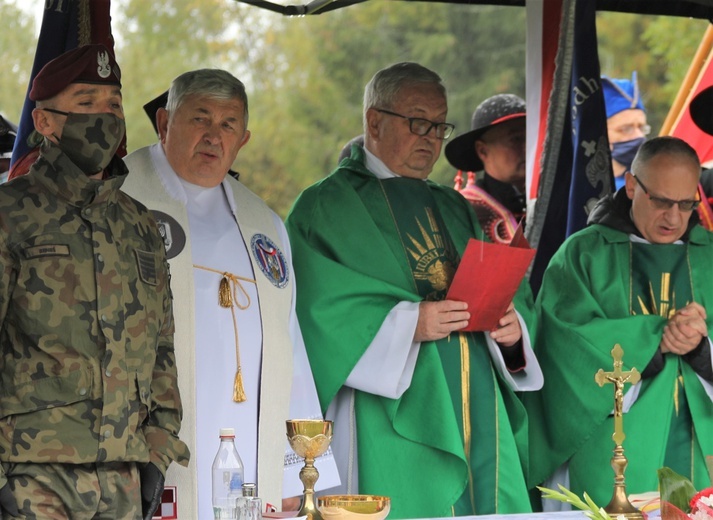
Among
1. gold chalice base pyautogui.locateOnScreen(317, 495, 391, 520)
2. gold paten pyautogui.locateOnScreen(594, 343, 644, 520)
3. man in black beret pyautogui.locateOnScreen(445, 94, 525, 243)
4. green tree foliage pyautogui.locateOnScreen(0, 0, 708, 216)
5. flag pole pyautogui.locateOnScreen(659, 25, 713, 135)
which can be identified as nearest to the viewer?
gold chalice base pyautogui.locateOnScreen(317, 495, 391, 520)

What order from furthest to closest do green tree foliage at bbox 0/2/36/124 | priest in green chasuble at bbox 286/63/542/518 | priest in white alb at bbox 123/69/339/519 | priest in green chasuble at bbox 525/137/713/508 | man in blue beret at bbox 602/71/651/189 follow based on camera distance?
1. green tree foliage at bbox 0/2/36/124
2. man in blue beret at bbox 602/71/651/189
3. priest in green chasuble at bbox 525/137/713/508
4. priest in green chasuble at bbox 286/63/542/518
5. priest in white alb at bbox 123/69/339/519

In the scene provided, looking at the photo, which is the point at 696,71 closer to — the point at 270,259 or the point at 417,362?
the point at 417,362

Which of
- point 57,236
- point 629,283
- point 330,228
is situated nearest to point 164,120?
point 330,228

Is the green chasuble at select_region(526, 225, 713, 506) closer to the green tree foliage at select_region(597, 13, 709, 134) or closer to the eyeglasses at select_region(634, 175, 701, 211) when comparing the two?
the eyeglasses at select_region(634, 175, 701, 211)

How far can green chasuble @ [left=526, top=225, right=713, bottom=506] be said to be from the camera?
5.75 meters

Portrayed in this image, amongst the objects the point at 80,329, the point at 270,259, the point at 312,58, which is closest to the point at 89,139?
the point at 80,329

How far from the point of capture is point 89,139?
405 centimetres

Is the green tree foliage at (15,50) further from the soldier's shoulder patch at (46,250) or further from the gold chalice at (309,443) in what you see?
the gold chalice at (309,443)

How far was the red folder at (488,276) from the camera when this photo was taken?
507cm

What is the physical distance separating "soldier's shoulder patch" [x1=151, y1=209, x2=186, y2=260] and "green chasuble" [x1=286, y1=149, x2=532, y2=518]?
69 cm

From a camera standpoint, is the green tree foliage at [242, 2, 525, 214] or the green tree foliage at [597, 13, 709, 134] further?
the green tree foliage at [242, 2, 525, 214]

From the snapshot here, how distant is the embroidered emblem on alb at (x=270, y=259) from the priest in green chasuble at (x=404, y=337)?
261 millimetres

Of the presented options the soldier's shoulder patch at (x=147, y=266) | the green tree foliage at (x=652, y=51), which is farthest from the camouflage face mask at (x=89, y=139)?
the green tree foliage at (x=652, y=51)

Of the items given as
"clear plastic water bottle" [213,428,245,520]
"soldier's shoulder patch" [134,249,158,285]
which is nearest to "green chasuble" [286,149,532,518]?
"soldier's shoulder patch" [134,249,158,285]
